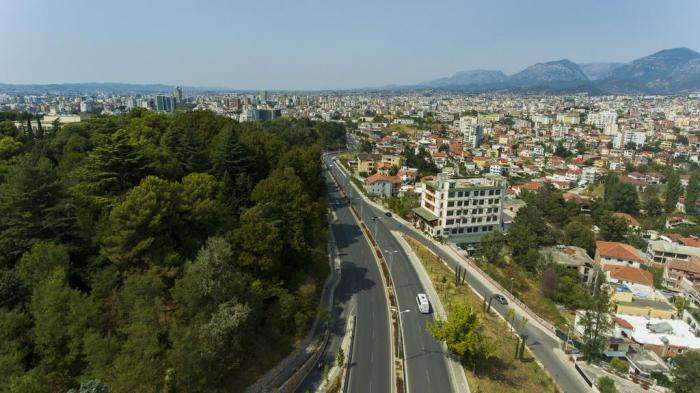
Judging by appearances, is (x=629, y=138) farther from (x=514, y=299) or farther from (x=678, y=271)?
(x=514, y=299)

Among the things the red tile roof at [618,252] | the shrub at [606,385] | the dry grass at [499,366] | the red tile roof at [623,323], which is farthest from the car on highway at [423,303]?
the red tile roof at [618,252]

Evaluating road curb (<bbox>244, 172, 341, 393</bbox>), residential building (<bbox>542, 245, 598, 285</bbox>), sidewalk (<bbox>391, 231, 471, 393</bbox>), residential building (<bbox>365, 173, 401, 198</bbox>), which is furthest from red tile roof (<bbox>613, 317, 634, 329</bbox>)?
residential building (<bbox>365, 173, 401, 198</bbox>)

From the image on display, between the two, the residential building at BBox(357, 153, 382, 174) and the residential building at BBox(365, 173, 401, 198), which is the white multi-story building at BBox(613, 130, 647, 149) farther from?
the residential building at BBox(365, 173, 401, 198)

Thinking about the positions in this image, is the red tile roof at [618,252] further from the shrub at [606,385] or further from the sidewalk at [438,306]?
the shrub at [606,385]

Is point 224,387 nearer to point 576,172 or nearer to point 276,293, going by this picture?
point 276,293

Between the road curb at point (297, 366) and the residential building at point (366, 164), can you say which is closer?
the road curb at point (297, 366)
